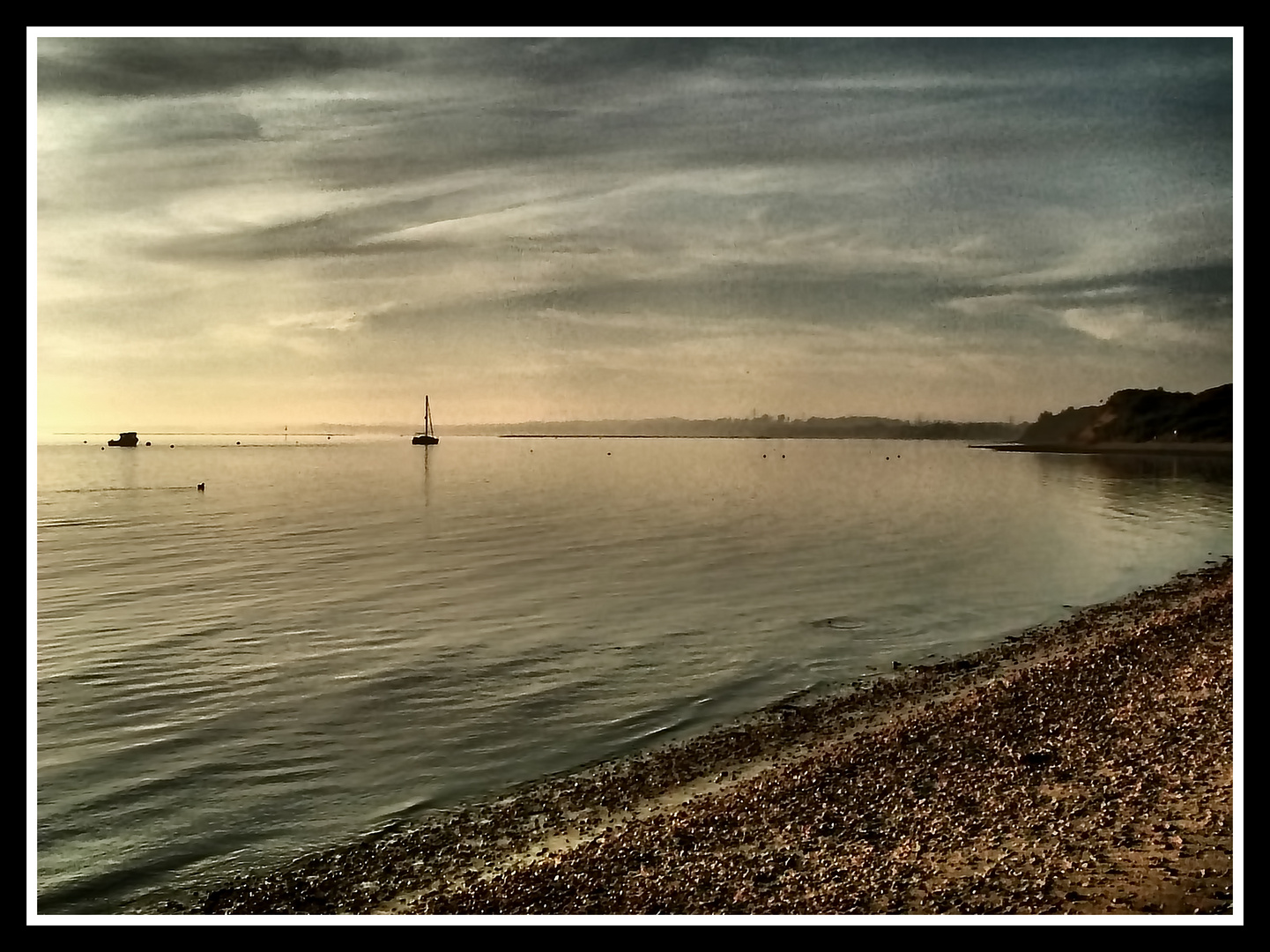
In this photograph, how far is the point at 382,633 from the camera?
16422 millimetres

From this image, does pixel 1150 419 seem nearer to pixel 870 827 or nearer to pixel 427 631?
pixel 870 827

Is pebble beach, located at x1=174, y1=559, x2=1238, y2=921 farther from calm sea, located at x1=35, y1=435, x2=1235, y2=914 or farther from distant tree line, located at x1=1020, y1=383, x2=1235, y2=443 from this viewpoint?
distant tree line, located at x1=1020, y1=383, x2=1235, y2=443

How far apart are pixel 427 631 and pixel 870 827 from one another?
36.1ft

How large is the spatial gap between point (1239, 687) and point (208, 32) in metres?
11.1

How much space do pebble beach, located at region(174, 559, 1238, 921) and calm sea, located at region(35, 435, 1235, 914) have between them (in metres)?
0.84

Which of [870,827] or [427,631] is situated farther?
[427,631]

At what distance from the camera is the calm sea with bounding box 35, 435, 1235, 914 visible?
368 inches

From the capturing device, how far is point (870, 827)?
25.0ft

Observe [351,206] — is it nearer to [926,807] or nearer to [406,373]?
[406,373]

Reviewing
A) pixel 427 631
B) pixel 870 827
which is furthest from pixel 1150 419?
pixel 427 631

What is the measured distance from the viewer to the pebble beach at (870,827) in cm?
642

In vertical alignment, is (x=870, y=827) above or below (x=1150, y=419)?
below

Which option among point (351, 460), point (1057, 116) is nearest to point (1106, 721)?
point (1057, 116)

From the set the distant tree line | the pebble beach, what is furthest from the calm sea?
the distant tree line
